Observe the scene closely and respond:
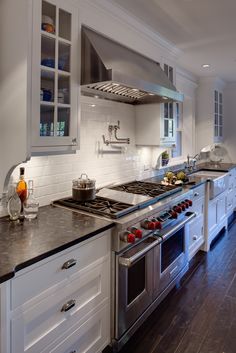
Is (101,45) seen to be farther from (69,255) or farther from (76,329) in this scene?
(76,329)

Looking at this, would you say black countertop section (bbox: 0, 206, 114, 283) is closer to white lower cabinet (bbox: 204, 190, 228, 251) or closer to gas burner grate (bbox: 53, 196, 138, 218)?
gas burner grate (bbox: 53, 196, 138, 218)

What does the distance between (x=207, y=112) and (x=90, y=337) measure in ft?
14.7

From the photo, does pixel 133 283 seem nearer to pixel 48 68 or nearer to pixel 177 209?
pixel 177 209

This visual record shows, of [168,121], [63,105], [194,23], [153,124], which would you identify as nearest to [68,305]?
[63,105]

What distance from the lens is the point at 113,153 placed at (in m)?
2.98

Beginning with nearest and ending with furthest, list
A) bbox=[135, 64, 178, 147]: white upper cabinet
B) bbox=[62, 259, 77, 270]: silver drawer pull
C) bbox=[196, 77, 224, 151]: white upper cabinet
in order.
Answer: bbox=[62, 259, 77, 270]: silver drawer pull, bbox=[135, 64, 178, 147]: white upper cabinet, bbox=[196, 77, 224, 151]: white upper cabinet

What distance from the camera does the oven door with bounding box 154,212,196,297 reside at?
2.39 meters

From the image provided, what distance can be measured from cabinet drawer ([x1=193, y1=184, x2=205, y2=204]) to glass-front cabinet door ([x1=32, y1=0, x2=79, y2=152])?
1.77 metres

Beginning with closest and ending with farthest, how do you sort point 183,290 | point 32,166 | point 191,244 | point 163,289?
point 32,166 → point 163,289 → point 183,290 → point 191,244

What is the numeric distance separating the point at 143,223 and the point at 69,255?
72cm

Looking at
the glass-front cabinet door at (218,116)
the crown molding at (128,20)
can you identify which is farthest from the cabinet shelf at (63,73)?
the glass-front cabinet door at (218,116)

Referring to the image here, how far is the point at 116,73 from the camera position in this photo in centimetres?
204

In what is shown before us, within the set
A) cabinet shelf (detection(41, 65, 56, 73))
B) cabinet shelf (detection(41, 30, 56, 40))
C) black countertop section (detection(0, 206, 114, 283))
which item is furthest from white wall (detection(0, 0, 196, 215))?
cabinet shelf (detection(41, 65, 56, 73))

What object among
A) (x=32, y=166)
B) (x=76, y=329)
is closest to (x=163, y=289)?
(x=76, y=329)
